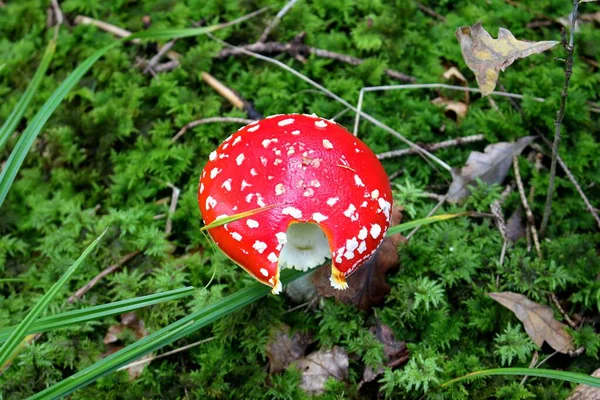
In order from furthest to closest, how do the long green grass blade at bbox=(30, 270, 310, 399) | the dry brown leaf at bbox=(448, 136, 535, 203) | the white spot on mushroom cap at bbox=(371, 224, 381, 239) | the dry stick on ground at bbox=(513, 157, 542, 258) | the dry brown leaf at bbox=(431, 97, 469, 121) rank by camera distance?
the dry brown leaf at bbox=(431, 97, 469, 121) < the dry brown leaf at bbox=(448, 136, 535, 203) < the dry stick on ground at bbox=(513, 157, 542, 258) < the white spot on mushroom cap at bbox=(371, 224, 381, 239) < the long green grass blade at bbox=(30, 270, 310, 399)

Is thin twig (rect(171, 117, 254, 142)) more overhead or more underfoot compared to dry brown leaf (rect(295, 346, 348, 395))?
more overhead

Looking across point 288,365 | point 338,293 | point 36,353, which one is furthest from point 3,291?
point 338,293

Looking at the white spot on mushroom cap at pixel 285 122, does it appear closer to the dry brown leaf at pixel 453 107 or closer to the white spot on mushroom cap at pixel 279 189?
the white spot on mushroom cap at pixel 279 189

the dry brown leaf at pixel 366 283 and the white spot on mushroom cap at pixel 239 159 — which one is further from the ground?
the white spot on mushroom cap at pixel 239 159

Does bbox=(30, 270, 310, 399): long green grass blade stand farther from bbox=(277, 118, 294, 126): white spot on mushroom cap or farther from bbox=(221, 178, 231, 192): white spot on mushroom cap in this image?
bbox=(277, 118, 294, 126): white spot on mushroom cap

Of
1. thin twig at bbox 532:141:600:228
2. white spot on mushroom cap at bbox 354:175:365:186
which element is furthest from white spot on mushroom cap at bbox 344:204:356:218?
thin twig at bbox 532:141:600:228

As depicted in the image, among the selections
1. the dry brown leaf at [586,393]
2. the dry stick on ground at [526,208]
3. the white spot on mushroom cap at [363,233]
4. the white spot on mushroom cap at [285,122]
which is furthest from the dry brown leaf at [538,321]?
the white spot on mushroom cap at [285,122]

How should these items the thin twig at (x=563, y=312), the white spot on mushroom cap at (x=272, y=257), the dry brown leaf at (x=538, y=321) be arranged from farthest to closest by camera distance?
1. the thin twig at (x=563, y=312)
2. the dry brown leaf at (x=538, y=321)
3. the white spot on mushroom cap at (x=272, y=257)
